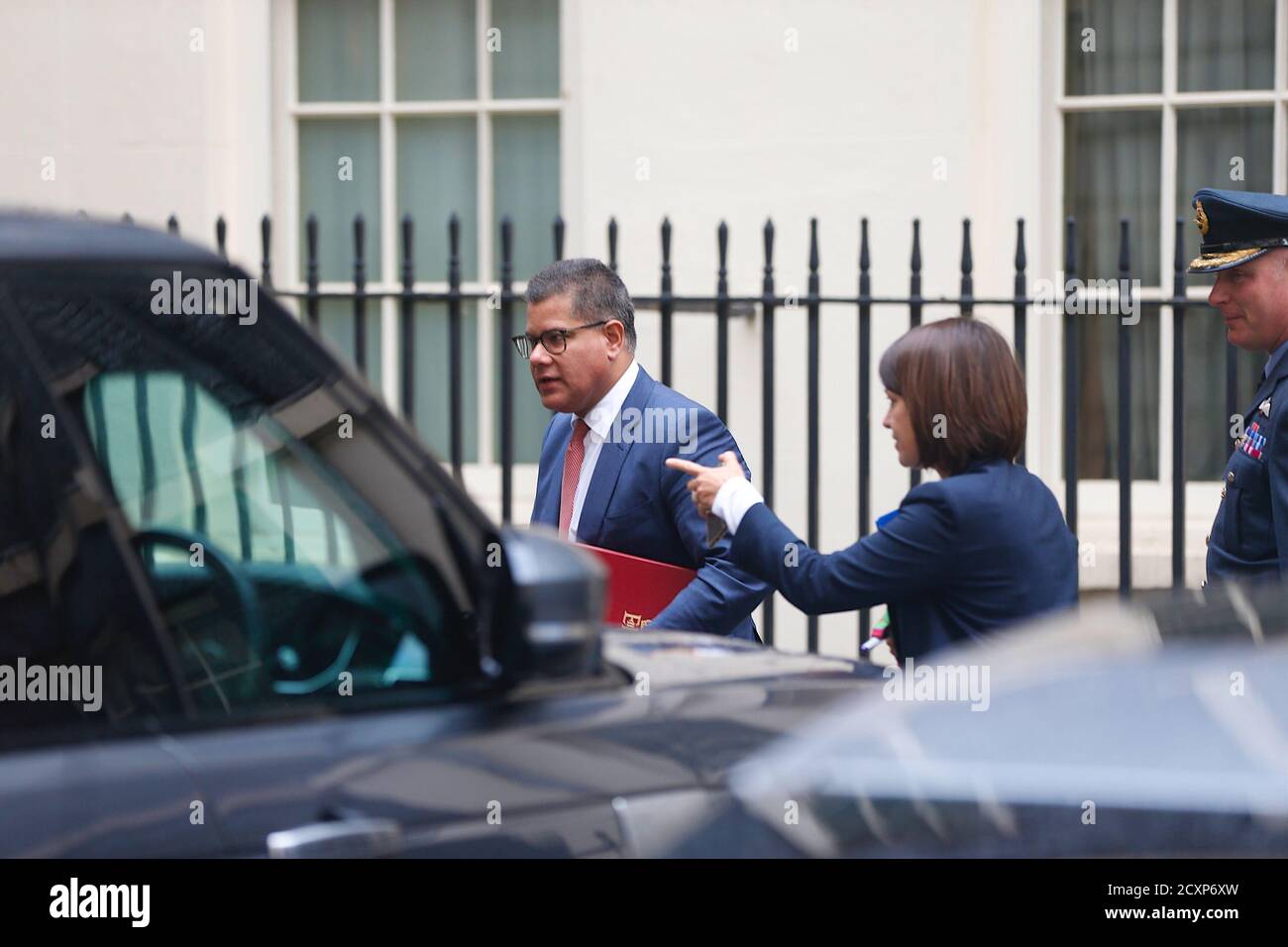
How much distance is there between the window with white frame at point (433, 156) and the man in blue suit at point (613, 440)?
297cm

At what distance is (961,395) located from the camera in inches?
122

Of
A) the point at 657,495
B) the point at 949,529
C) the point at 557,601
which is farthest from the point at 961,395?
the point at 557,601

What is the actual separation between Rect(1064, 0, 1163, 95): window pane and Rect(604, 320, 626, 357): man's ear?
345 centimetres

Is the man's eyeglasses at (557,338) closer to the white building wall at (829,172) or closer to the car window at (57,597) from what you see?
the car window at (57,597)

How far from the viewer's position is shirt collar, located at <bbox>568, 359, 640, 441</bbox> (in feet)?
12.5

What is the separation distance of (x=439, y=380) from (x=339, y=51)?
4.76 feet

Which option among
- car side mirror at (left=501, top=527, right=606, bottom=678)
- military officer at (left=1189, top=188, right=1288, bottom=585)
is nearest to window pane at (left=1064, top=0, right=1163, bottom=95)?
military officer at (left=1189, top=188, right=1288, bottom=585)

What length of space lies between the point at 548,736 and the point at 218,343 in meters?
0.61

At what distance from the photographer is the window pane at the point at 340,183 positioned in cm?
700

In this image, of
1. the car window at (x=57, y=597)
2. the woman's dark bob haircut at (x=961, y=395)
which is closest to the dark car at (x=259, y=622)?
the car window at (x=57, y=597)

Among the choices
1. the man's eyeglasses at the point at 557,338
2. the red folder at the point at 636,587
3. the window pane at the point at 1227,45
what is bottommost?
the red folder at the point at 636,587

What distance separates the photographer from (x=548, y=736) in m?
1.98

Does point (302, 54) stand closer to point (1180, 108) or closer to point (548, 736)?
point (1180, 108)

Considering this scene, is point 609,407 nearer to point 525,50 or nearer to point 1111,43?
point 525,50
